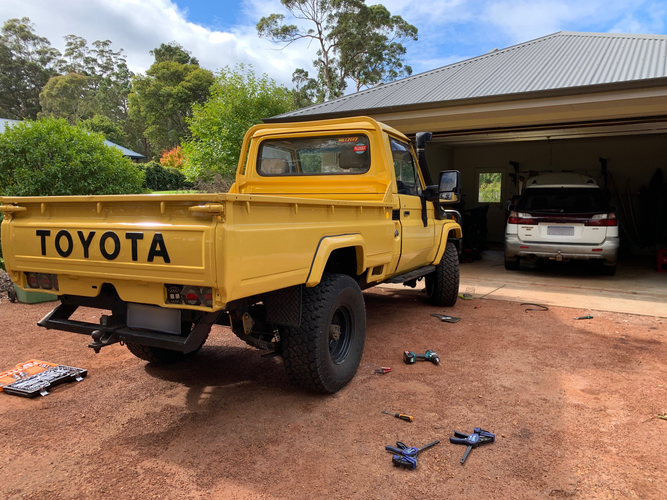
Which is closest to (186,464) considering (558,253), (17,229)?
(17,229)

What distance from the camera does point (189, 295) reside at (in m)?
2.44

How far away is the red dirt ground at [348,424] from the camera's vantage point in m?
2.34

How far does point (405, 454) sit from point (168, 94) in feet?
136

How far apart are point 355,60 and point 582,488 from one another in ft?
111

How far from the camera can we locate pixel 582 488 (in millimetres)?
2289

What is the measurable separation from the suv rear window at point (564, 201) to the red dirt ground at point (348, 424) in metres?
3.71

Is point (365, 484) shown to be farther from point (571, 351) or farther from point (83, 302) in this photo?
point (571, 351)

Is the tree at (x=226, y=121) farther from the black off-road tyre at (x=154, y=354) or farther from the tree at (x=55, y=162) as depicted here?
the black off-road tyre at (x=154, y=354)

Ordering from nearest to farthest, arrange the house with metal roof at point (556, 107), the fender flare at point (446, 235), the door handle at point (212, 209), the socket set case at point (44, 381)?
the door handle at point (212, 209) → the socket set case at point (44, 381) → the fender flare at point (446, 235) → the house with metal roof at point (556, 107)

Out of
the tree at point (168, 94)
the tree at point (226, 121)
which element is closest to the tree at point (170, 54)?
the tree at point (168, 94)

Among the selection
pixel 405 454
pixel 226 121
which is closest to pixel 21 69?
pixel 226 121

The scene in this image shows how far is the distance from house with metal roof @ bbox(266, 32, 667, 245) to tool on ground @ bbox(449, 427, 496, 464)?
18.9ft

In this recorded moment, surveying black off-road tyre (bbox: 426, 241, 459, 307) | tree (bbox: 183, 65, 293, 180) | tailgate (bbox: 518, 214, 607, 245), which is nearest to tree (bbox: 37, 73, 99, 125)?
tree (bbox: 183, 65, 293, 180)

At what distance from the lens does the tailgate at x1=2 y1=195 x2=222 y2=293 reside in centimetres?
231
